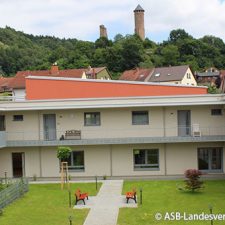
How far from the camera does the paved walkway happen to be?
19.5 meters

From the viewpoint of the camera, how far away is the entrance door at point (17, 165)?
1280 inches

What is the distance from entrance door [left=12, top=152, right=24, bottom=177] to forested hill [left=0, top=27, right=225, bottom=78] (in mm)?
71459

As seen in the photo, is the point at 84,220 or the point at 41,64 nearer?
the point at 84,220

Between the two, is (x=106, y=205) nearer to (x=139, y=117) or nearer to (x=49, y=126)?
(x=139, y=117)

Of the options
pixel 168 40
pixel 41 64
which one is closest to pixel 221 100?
pixel 41 64

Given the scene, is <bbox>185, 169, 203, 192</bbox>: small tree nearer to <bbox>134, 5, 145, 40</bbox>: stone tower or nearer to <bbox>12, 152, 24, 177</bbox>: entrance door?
<bbox>12, 152, 24, 177</bbox>: entrance door

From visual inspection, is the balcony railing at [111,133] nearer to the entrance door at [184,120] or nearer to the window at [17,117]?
the entrance door at [184,120]

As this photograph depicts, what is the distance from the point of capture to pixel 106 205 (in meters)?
22.4

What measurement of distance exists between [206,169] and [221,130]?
2897 mm

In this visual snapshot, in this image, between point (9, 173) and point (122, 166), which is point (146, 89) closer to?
point (122, 166)

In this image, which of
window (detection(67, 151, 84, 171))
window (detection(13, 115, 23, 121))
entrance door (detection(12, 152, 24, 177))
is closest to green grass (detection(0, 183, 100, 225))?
window (detection(67, 151, 84, 171))

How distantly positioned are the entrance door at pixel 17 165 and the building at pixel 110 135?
7 centimetres

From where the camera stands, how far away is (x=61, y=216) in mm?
20250

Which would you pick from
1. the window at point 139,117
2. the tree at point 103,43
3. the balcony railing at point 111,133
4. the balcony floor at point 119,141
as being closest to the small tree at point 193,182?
the balcony floor at point 119,141
